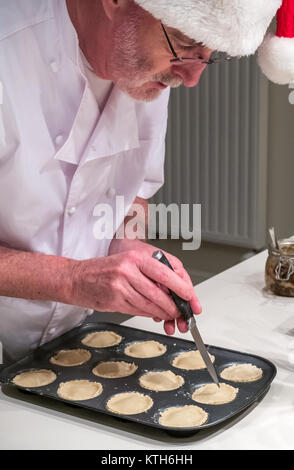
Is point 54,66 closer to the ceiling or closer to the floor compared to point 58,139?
closer to the ceiling

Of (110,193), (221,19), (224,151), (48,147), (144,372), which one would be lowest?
(224,151)

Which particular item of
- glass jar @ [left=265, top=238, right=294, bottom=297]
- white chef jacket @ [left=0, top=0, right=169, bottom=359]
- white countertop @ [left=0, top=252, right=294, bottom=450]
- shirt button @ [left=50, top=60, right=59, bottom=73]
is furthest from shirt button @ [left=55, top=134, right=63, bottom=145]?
glass jar @ [left=265, top=238, right=294, bottom=297]

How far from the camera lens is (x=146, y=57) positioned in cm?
137

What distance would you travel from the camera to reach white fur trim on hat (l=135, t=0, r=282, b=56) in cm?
118

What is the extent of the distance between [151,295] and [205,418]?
23cm

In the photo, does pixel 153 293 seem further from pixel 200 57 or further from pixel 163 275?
pixel 200 57

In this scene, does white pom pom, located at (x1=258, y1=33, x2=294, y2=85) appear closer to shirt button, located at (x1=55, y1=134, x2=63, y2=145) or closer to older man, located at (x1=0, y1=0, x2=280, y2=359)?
older man, located at (x1=0, y1=0, x2=280, y2=359)

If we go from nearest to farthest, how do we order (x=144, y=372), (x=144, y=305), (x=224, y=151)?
(x=144, y=305), (x=144, y=372), (x=224, y=151)

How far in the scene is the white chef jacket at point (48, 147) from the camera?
1393 mm

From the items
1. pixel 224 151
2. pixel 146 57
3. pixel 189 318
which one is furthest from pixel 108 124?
pixel 224 151

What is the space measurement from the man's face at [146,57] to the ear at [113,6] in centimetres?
2

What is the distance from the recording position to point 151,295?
1.25 metres

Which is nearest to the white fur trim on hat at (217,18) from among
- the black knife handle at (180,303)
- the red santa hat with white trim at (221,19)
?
the red santa hat with white trim at (221,19)

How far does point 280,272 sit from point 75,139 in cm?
62
